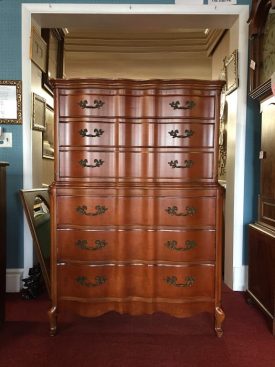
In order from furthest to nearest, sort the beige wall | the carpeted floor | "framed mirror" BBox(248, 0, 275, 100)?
the beige wall
"framed mirror" BBox(248, 0, 275, 100)
the carpeted floor

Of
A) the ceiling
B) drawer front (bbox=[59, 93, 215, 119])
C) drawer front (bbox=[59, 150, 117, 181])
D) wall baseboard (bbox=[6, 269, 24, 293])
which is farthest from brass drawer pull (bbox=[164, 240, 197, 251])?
the ceiling

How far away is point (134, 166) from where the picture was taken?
7.33ft

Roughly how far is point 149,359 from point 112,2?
274 cm

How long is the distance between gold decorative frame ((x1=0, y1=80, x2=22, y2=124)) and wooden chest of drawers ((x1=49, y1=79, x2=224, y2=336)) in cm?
95

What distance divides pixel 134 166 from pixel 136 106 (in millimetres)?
381

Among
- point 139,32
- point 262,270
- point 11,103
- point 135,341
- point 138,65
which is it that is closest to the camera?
point 135,341

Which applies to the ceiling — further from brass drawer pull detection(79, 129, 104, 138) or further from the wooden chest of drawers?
brass drawer pull detection(79, 129, 104, 138)

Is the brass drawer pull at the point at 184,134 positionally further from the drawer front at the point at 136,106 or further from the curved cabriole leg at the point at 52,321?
the curved cabriole leg at the point at 52,321

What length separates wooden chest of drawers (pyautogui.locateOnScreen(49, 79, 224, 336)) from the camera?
2.21 m

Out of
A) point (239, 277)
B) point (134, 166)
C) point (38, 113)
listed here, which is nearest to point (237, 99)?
point (134, 166)

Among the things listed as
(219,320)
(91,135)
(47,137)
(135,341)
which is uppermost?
(47,137)

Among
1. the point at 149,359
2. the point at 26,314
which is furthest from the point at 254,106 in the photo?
the point at 26,314

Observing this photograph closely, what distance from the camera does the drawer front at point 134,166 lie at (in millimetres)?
2229

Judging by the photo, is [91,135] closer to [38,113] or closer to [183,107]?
[183,107]
